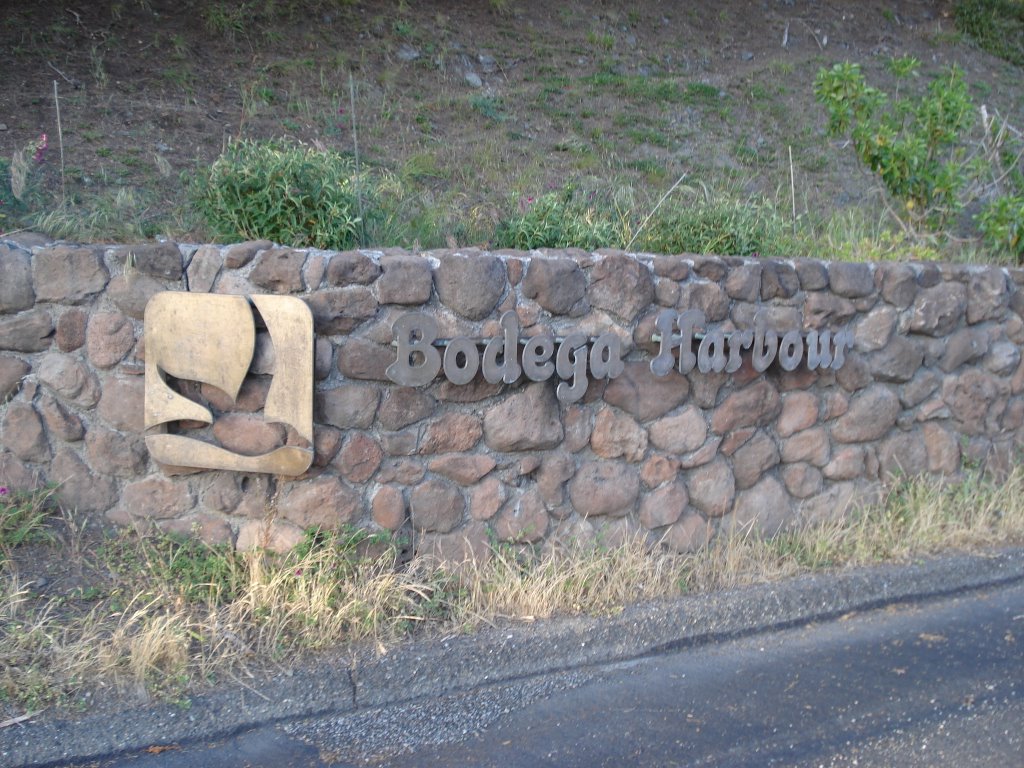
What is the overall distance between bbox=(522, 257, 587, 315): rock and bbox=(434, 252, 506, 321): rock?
0.62 ft

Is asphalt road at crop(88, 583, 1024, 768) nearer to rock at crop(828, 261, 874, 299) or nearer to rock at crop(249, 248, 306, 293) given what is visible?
rock at crop(249, 248, 306, 293)

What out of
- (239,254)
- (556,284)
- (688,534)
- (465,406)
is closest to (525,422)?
(465,406)

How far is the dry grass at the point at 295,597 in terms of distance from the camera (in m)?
3.83

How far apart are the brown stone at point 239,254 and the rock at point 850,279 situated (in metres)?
3.46

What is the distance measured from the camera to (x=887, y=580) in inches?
213

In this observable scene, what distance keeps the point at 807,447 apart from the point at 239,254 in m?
3.59

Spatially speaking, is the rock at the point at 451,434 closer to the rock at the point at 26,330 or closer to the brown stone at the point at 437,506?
the brown stone at the point at 437,506

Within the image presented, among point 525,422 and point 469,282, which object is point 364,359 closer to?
point 469,282

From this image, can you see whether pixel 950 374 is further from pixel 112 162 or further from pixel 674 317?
pixel 112 162

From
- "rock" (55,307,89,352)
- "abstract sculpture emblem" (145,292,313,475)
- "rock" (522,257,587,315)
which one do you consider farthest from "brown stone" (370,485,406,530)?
"rock" (55,307,89,352)

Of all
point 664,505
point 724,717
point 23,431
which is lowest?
point 724,717

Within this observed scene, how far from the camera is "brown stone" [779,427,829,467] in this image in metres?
5.82

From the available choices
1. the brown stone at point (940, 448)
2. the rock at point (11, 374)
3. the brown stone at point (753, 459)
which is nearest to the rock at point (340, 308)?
the rock at point (11, 374)

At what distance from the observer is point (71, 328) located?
14.6 feet
